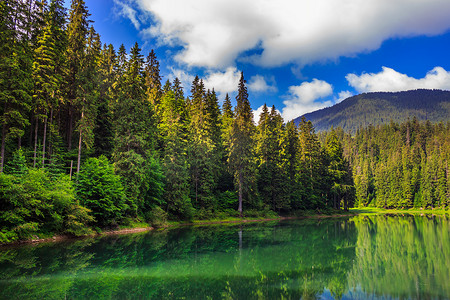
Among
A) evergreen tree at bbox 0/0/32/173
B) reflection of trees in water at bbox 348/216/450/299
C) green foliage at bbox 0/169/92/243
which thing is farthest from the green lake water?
evergreen tree at bbox 0/0/32/173

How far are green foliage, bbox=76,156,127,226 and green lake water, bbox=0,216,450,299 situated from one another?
20.2 feet

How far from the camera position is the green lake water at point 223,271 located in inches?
445

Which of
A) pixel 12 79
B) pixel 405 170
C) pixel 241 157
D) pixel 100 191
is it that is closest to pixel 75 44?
pixel 12 79

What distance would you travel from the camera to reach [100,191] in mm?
29422

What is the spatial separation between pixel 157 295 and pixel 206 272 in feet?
14.1

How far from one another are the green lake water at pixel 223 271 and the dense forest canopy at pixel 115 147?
18.2 feet

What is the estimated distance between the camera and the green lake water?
11.3 metres

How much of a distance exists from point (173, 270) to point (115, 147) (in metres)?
22.9

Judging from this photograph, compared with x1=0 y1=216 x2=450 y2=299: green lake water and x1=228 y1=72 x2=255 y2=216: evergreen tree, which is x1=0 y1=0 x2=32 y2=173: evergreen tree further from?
x1=228 y1=72 x2=255 y2=216: evergreen tree

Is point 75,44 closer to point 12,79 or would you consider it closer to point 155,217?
point 12,79

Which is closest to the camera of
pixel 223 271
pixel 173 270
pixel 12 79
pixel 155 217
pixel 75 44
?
pixel 223 271

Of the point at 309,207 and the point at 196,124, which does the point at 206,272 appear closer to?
the point at 196,124

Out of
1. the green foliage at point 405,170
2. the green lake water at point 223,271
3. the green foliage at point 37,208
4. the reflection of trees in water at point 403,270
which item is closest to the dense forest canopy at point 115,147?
the green foliage at point 37,208

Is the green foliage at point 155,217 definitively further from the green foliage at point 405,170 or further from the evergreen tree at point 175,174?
the green foliage at point 405,170
